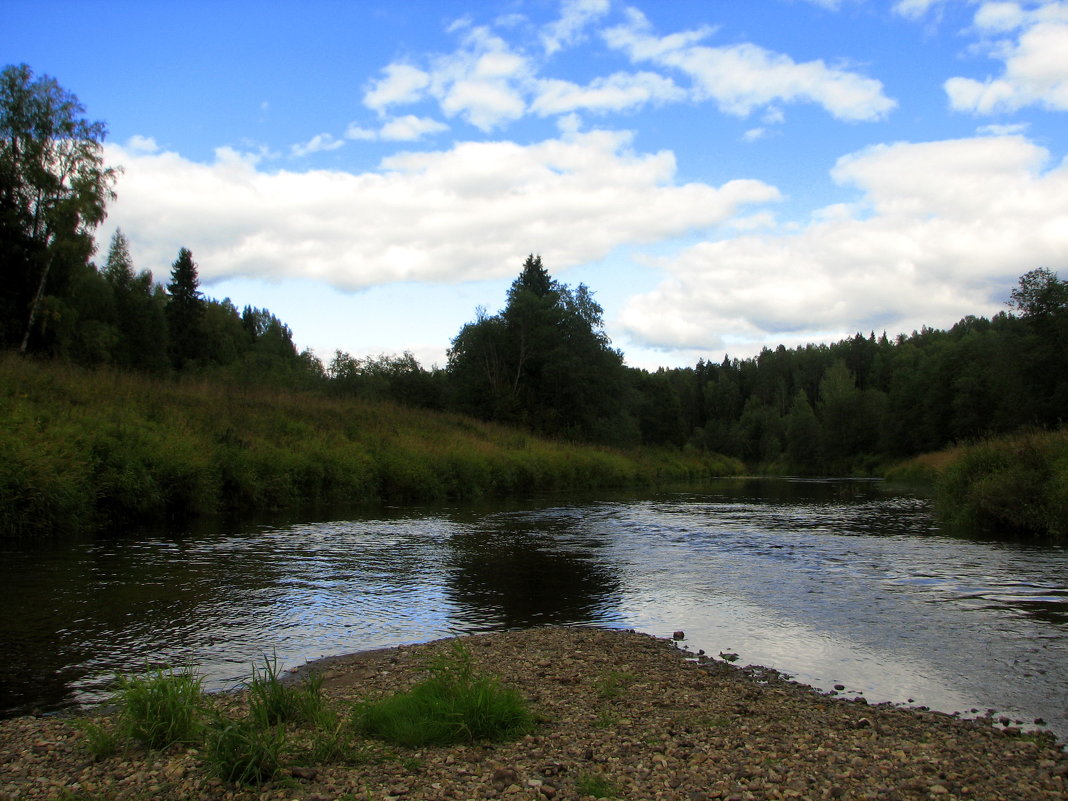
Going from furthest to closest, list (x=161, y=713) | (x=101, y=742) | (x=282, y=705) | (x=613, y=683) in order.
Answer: (x=613, y=683), (x=282, y=705), (x=161, y=713), (x=101, y=742)

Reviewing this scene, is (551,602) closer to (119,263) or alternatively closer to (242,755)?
(242,755)

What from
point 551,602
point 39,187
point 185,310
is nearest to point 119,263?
point 185,310

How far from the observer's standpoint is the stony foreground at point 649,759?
15.1 ft

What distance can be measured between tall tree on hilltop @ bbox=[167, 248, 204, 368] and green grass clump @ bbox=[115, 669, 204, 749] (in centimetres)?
8196

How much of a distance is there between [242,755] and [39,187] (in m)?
49.6

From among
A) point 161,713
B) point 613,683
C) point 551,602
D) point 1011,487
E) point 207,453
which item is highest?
point 207,453

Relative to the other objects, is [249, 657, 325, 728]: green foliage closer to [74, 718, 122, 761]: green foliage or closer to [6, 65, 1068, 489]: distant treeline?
[74, 718, 122, 761]: green foliage

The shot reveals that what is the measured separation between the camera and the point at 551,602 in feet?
37.7

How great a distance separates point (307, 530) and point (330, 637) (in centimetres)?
1058

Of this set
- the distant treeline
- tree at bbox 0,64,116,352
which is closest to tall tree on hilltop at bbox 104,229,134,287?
the distant treeline

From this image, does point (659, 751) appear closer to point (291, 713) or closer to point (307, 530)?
point (291, 713)

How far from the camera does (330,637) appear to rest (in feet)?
29.8

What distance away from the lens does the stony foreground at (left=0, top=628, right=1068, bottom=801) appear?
15.1ft

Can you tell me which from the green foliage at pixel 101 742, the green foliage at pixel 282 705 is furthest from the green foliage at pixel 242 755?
the green foliage at pixel 101 742
